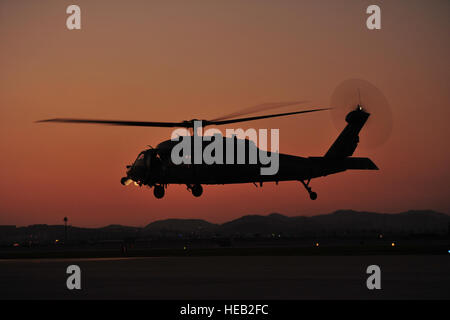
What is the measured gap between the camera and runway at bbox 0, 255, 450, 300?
94.7 feet

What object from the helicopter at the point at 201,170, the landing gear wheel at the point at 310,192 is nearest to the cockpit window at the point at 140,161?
the helicopter at the point at 201,170

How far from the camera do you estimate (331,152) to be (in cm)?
5434

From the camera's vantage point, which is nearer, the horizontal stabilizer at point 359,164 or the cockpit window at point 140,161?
the cockpit window at point 140,161

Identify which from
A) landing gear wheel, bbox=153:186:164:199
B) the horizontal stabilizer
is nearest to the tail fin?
the horizontal stabilizer

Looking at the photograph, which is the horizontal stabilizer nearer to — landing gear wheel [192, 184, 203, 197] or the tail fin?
the tail fin

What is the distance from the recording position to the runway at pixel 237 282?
28.9 meters

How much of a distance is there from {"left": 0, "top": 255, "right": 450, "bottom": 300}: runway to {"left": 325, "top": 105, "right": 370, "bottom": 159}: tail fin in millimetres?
11053

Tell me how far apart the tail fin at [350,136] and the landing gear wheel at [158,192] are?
1586cm

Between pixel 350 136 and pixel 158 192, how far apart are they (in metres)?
19.0

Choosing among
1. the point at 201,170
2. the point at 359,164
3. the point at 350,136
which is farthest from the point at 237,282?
the point at 350,136

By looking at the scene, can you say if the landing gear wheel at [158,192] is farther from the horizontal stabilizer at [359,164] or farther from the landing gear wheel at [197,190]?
the horizontal stabilizer at [359,164]
